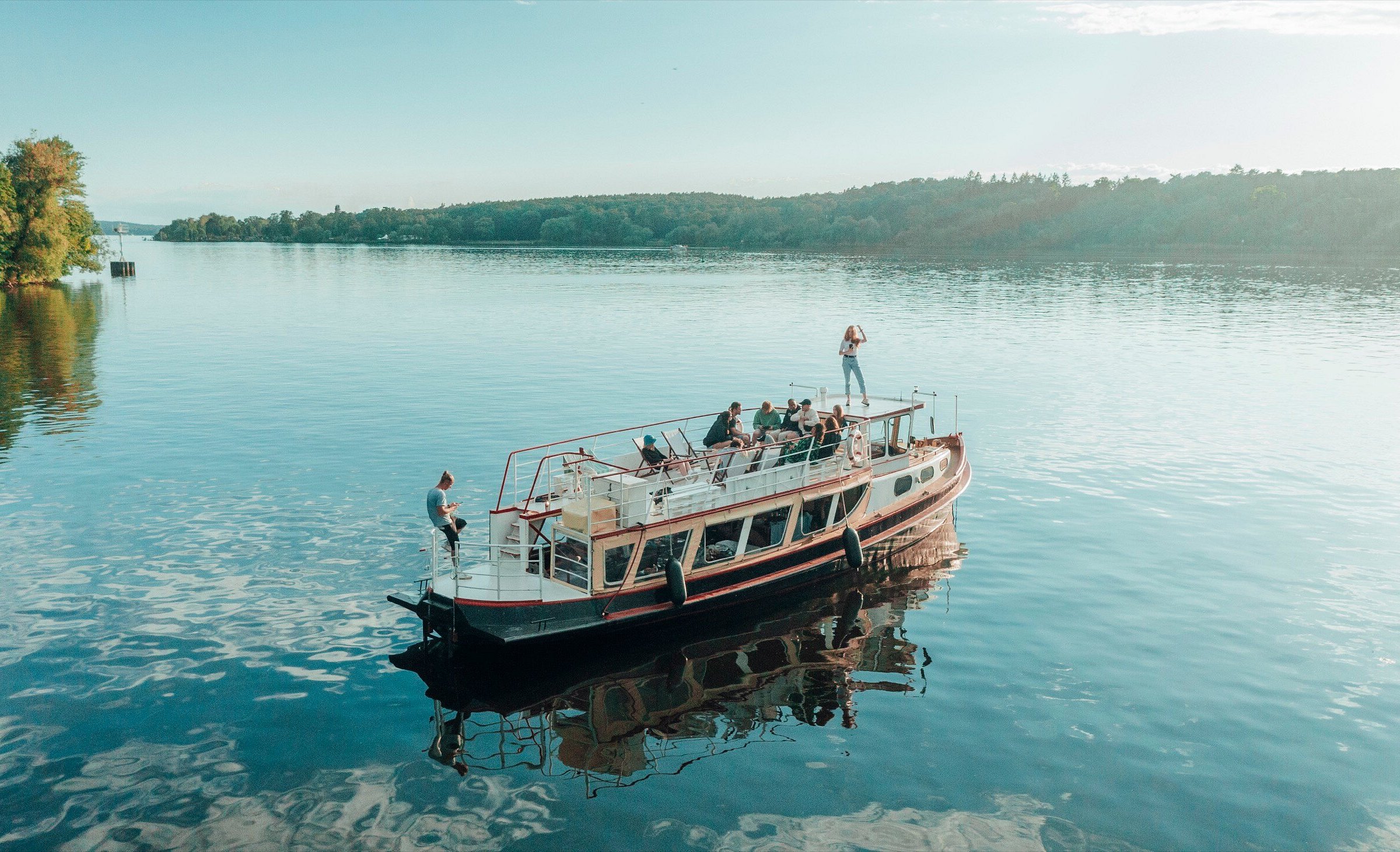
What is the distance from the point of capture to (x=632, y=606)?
21328mm

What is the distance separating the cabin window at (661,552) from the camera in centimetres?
2177

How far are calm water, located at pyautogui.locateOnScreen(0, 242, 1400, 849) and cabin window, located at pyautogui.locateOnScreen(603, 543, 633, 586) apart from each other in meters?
1.70

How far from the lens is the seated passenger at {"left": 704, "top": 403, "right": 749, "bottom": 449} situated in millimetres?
25578

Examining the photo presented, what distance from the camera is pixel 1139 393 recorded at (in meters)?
52.9

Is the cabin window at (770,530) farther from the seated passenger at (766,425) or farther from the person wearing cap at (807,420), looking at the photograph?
the person wearing cap at (807,420)

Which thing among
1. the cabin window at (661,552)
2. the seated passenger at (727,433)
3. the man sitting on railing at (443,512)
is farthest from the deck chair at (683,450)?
the man sitting on railing at (443,512)

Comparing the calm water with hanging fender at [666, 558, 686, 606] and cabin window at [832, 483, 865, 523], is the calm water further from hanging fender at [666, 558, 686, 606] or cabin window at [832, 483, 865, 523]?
cabin window at [832, 483, 865, 523]

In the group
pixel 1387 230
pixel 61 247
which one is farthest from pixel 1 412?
pixel 1387 230

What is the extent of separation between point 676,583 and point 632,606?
1.08 meters

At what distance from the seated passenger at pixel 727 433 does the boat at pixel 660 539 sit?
53 centimetres

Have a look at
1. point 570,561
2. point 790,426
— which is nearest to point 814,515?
point 790,426

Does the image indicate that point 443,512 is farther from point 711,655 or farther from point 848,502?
point 848,502

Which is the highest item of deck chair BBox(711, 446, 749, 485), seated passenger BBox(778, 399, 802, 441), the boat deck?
seated passenger BBox(778, 399, 802, 441)

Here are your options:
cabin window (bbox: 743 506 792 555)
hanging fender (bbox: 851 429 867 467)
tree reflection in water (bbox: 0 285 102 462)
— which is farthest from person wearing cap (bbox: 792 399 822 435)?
tree reflection in water (bbox: 0 285 102 462)
